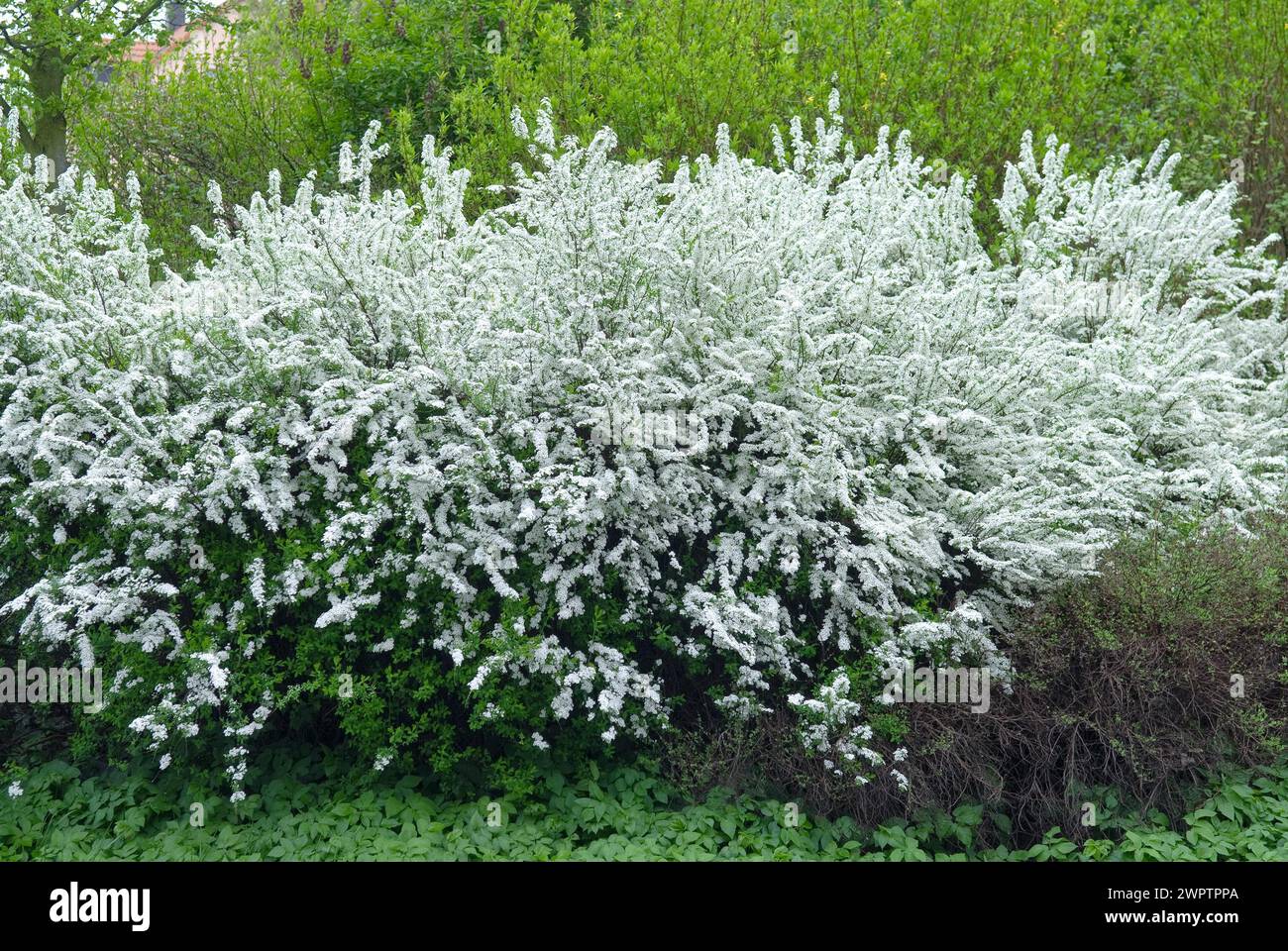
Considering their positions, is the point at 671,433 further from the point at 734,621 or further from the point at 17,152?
the point at 17,152

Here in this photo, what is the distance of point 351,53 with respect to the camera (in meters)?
9.74

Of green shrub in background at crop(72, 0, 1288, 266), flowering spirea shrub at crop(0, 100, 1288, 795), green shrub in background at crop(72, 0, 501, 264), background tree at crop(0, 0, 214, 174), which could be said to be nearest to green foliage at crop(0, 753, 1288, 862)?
flowering spirea shrub at crop(0, 100, 1288, 795)

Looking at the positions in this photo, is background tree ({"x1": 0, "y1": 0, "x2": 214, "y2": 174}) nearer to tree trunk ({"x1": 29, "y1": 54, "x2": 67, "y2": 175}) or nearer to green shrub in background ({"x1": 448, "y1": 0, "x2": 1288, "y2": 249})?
tree trunk ({"x1": 29, "y1": 54, "x2": 67, "y2": 175})

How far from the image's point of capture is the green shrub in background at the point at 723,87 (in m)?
8.12

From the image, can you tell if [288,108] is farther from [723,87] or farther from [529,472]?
[529,472]

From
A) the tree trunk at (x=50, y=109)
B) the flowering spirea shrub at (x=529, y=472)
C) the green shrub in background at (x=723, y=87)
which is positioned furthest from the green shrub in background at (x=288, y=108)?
the flowering spirea shrub at (x=529, y=472)

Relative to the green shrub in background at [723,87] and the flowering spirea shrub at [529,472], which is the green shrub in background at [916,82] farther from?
the flowering spirea shrub at [529,472]

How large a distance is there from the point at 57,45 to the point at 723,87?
16.2ft

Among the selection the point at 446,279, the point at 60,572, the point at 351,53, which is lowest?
the point at 60,572

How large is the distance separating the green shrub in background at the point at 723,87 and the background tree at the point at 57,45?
40cm

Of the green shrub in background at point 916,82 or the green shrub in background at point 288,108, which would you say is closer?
the green shrub in background at point 916,82

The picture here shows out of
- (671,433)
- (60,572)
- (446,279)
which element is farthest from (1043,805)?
(60,572)
